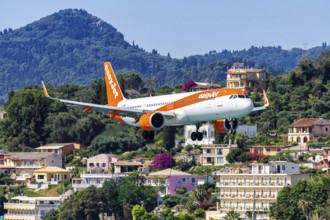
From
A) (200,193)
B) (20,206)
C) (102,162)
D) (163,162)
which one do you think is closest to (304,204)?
(200,193)

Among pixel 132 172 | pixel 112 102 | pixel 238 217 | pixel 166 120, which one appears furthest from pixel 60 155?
pixel 166 120

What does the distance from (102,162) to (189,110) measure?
11028cm

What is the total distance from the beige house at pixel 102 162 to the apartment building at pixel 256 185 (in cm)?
3139

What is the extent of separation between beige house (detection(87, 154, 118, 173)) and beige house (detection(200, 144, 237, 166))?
56.3 ft

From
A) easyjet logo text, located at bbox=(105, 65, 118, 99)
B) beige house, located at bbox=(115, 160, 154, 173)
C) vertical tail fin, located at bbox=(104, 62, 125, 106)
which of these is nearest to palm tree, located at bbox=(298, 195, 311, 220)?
beige house, located at bbox=(115, 160, 154, 173)

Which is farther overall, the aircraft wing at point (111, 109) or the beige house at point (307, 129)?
the beige house at point (307, 129)

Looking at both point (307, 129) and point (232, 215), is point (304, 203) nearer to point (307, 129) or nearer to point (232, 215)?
point (232, 215)

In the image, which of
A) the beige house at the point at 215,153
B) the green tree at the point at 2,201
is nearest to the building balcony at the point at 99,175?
the green tree at the point at 2,201

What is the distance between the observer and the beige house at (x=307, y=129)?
185 meters

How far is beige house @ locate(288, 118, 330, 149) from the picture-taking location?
7283 inches

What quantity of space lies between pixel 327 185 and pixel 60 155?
212 feet

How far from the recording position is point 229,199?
523ft

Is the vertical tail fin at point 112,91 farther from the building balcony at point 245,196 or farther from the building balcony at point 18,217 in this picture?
the building balcony at point 18,217

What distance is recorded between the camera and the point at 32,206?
176000 millimetres
